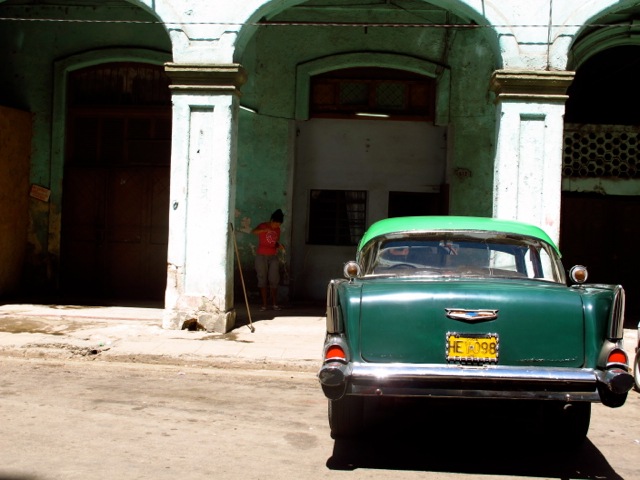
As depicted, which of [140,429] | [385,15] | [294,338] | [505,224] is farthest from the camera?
[385,15]

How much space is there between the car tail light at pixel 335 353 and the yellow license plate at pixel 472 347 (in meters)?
0.62

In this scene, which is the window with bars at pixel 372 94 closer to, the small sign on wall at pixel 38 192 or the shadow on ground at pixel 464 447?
the small sign on wall at pixel 38 192

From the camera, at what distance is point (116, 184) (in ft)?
45.6

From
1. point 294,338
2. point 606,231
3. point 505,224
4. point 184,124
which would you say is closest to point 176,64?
point 184,124

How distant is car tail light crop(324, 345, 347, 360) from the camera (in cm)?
484

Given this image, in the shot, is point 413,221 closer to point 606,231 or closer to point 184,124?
point 184,124

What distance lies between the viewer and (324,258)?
1417 centimetres

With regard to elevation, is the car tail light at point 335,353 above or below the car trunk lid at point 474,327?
below

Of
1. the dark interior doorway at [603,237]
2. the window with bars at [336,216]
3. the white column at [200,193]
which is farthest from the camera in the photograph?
the window with bars at [336,216]

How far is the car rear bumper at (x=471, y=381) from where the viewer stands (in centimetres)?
464

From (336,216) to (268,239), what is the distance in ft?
6.43

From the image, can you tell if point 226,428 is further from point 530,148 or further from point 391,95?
point 391,95

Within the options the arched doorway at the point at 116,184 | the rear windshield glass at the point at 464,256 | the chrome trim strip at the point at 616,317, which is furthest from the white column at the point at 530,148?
the arched doorway at the point at 116,184

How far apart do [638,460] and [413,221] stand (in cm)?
229
